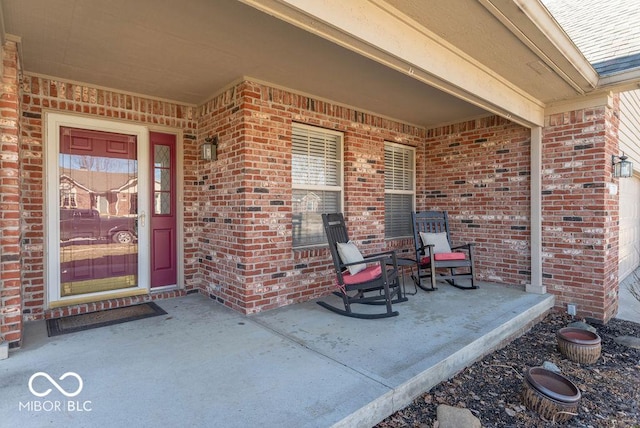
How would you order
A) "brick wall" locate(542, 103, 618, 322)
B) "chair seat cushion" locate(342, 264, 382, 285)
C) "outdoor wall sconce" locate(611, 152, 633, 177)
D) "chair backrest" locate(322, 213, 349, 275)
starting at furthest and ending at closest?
"outdoor wall sconce" locate(611, 152, 633, 177) < "brick wall" locate(542, 103, 618, 322) < "chair backrest" locate(322, 213, 349, 275) < "chair seat cushion" locate(342, 264, 382, 285)

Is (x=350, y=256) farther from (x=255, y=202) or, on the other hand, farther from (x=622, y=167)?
(x=622, y=167)

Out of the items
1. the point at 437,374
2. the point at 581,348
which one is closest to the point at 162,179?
the point at 437,374

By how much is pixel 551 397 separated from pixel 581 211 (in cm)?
288

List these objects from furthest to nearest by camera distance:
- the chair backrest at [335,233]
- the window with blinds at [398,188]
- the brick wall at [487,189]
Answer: the window with blinds at [398,188] → the brick wall at [487,189] → the chair backrest at [335,233]

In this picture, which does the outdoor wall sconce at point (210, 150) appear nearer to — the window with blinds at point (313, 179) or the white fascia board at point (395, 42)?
the window with blinds at point (313, 179)

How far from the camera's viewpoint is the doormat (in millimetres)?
3219

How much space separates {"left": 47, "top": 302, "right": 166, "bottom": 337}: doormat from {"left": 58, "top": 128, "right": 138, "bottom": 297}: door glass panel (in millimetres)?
354

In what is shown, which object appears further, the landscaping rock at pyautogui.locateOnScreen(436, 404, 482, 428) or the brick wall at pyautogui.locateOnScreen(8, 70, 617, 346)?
the brick wall at pyautogui.locateOnScreen(8, 70, 617, 346)

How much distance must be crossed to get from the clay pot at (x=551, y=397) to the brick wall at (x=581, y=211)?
2.30 meters

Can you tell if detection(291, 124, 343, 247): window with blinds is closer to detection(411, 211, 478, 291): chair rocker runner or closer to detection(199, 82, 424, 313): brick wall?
detection(199, 82, 424, 313): brick wall

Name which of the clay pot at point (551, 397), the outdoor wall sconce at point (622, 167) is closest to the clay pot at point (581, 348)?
the clay pot at point (551, 397)

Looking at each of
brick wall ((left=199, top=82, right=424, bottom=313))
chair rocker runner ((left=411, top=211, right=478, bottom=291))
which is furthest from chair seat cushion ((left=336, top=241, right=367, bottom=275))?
chair rocker runner ((left=411, top=211, right=478, bottom=291))

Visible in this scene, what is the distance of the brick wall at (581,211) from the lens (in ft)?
13.4

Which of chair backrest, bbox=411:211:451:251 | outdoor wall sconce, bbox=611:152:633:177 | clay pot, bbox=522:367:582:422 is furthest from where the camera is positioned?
chair backrest, bbox=411:211:451:251
